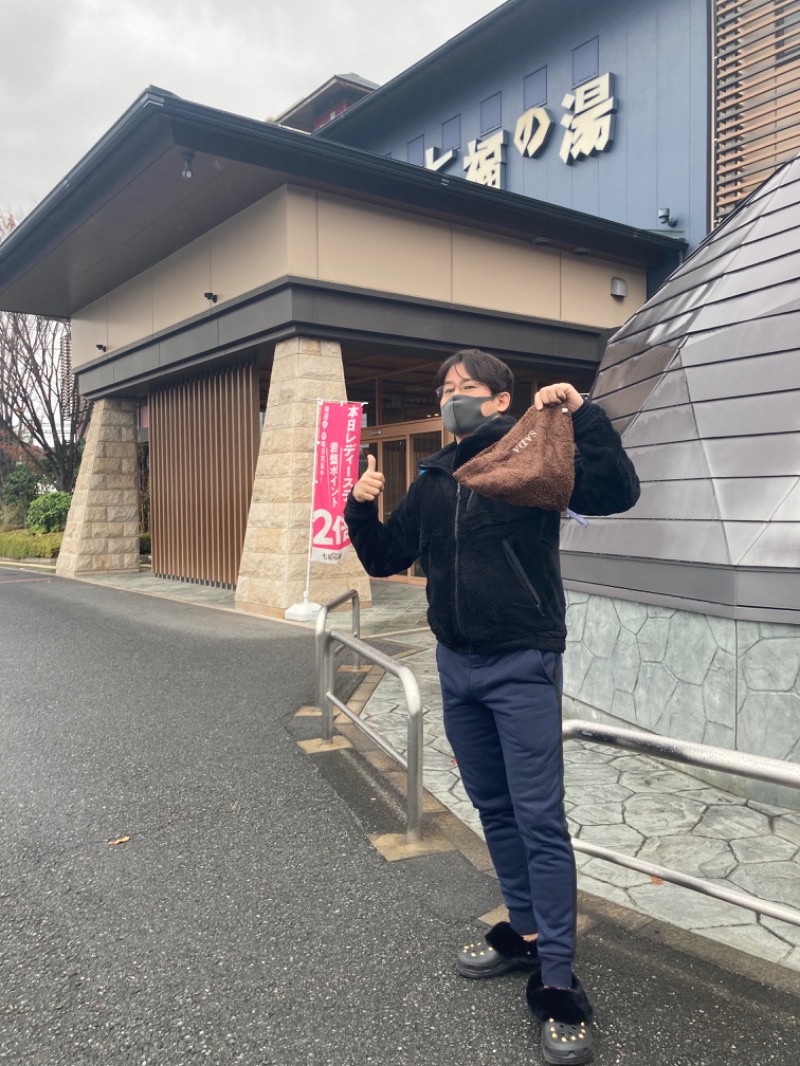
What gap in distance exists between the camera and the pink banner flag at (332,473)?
379 inches

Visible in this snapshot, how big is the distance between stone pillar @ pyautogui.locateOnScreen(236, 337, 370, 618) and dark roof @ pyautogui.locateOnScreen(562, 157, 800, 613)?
16.8 feet

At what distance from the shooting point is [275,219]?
10.2 meters

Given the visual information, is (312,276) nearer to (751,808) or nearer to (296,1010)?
(751,808)

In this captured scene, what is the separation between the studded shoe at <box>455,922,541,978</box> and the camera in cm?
266

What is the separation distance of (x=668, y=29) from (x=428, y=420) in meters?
7.79

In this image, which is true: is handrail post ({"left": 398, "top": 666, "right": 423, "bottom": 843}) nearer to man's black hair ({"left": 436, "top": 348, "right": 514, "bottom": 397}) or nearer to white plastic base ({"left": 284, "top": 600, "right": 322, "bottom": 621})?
man's black hair ({"left": 436, "top": 348, "right": 514, "bottom": 397})

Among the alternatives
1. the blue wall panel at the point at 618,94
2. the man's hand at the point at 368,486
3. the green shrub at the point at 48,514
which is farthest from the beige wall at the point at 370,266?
the man's hand at the point at 368,486

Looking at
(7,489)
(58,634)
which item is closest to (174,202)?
(58,634)

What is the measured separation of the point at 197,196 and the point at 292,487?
4.20 metres

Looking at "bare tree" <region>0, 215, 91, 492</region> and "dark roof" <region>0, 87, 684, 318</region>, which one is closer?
"dark roof" <region>0, 87, 684, 318</region>

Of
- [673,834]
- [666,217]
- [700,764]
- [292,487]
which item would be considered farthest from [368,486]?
[666,217]

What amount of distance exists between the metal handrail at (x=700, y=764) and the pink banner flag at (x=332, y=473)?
6.83 metres

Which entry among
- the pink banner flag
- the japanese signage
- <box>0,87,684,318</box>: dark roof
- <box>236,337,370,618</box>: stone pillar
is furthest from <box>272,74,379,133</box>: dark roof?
the pink banner flag

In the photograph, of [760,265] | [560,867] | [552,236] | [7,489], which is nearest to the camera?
[560,867]
